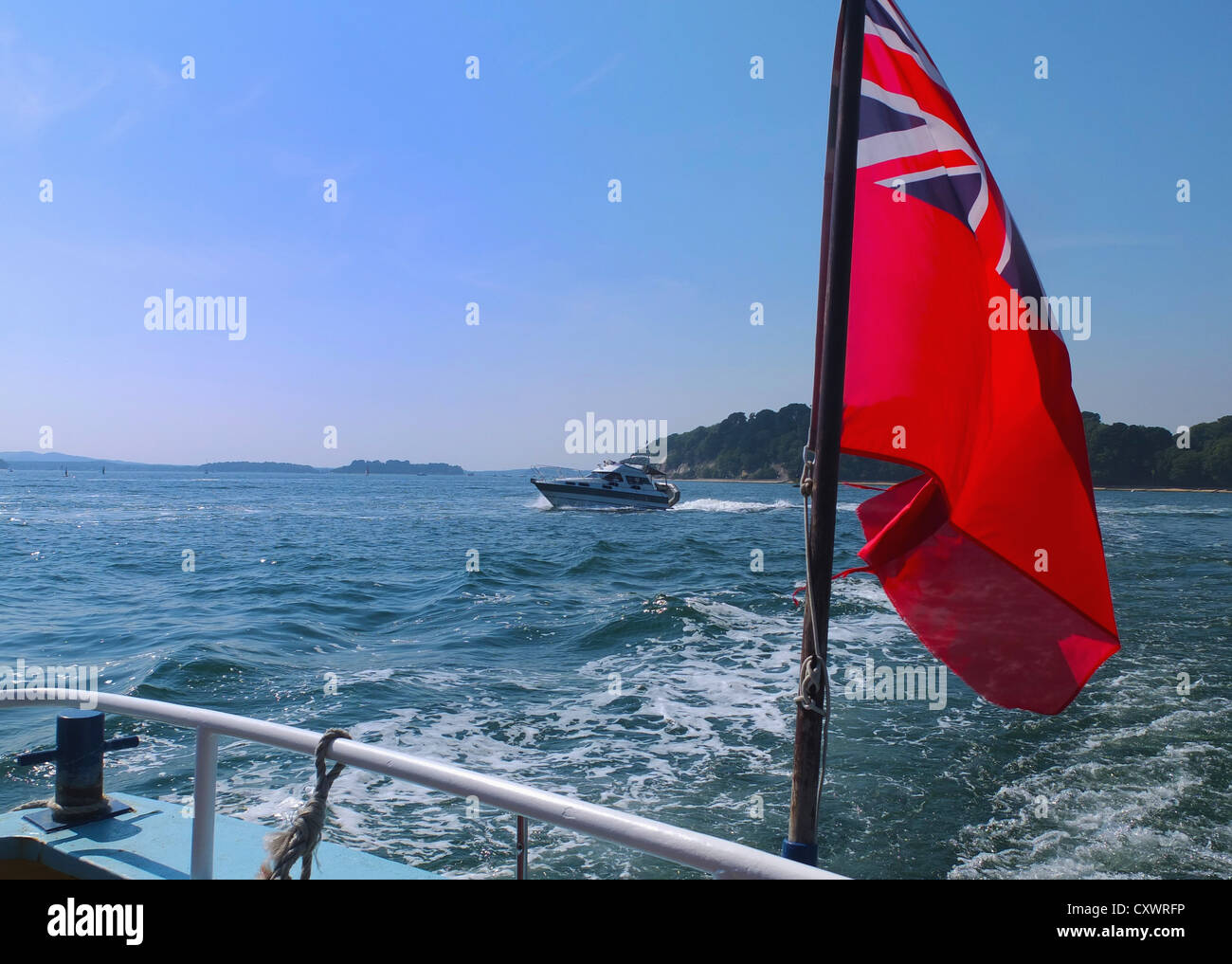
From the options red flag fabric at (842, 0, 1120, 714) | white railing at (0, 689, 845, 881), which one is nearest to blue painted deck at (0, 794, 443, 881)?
white railing at (0, 689, 845, 881)

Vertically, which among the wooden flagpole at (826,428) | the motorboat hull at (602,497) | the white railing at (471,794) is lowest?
the motorboat hull at (602,497)

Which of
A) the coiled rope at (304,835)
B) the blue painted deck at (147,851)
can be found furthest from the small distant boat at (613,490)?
the coiled rope at (304,835)

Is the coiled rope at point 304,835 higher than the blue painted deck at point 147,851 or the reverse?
higher

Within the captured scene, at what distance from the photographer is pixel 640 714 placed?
11406 mm

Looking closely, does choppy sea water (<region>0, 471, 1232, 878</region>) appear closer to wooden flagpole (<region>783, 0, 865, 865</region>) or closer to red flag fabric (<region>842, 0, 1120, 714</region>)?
red flag fabric (<region>842, 0, 1120, 714</region>)

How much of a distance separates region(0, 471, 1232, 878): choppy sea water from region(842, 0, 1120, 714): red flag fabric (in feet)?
13.8

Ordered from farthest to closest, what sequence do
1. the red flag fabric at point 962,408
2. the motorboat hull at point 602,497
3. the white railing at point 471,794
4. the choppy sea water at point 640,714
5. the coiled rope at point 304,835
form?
the motorboat hull at point 602,497 → the choppy sea water at point 640,714 → the red flag fabric at point 962,408 → the coiled rope at point 304,835 → the white railing at point 471,794

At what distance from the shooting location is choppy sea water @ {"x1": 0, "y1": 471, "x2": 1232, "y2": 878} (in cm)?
718

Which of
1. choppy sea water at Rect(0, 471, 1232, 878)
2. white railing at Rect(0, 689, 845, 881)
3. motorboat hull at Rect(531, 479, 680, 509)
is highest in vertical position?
white railing at Rect(0, 689, 845, 881)

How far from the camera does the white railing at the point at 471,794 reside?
172 cm

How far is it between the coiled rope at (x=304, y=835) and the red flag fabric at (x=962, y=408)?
7.02 feet

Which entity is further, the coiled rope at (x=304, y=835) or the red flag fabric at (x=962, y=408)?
the red flag fabric at (x=962, y=408)

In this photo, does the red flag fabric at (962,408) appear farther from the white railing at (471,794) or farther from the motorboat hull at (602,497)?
the motorboat hull at (602,497)
